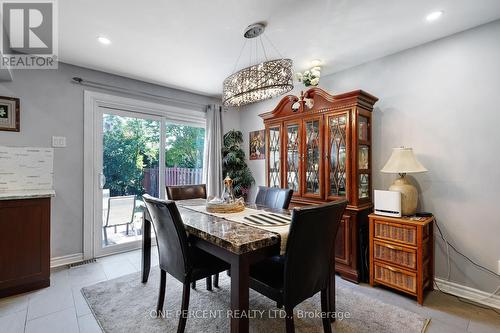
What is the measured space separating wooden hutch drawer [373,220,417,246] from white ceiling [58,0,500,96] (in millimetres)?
1723

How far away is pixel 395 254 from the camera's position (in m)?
2.21

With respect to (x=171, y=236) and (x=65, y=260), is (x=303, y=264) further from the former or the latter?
(x=65, y=260)

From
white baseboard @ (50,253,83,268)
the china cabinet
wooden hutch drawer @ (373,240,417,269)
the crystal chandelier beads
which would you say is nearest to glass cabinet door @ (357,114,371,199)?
the china cabinet

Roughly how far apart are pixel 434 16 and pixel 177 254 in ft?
8.74

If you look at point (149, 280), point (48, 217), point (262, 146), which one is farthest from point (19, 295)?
point (262, 146)

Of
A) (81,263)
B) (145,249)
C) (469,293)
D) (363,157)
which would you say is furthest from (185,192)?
(469,293)

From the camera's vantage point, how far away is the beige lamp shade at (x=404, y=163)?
2197mm

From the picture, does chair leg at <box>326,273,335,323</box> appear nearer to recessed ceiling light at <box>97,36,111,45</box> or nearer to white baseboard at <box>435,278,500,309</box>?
white baseboard at <box>435,278,500,309</box>

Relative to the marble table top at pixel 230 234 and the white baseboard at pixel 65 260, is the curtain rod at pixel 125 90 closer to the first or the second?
the white baseboard at pixel 65 260

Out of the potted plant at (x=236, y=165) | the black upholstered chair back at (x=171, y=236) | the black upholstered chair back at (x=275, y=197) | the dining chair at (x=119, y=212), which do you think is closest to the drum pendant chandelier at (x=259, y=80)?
the black upholstered chair back at (x=275, y=197)

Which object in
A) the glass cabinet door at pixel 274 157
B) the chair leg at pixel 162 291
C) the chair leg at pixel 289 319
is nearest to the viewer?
the chair leg at pixel 289 319

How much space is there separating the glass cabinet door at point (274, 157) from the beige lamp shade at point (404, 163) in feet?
4.37

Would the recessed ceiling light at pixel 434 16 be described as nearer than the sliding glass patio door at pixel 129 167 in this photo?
Yes

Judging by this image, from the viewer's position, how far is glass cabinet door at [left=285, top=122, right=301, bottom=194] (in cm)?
301
